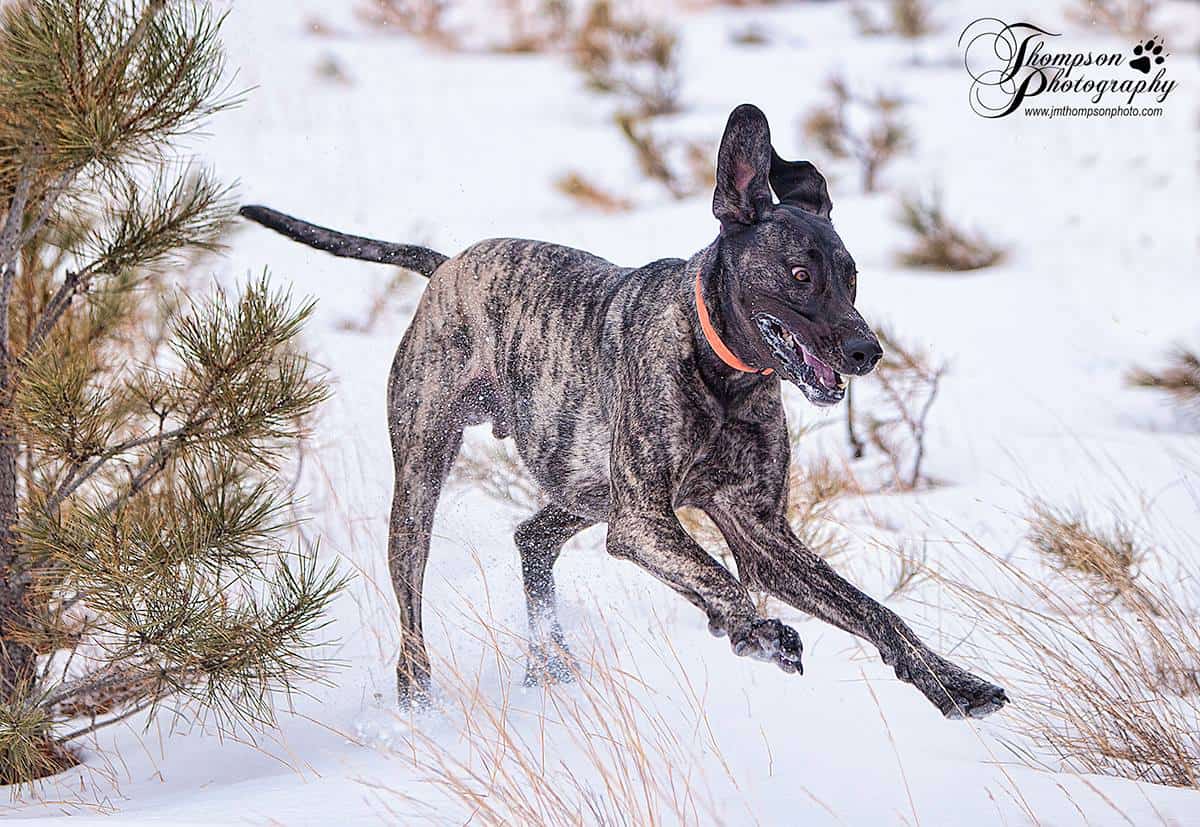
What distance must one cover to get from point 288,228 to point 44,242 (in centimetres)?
87

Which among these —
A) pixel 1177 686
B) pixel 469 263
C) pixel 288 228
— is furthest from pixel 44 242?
pixel 1177 686

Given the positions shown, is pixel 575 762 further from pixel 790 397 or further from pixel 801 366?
pixel 790 397

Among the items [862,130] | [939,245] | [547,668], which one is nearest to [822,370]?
[547,668]

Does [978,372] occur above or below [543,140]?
below

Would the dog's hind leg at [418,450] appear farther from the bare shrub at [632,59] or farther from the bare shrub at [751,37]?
the bare shrub at [751,37]

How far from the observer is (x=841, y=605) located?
3.27 m

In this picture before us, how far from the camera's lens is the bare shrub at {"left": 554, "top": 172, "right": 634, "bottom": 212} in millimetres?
11555

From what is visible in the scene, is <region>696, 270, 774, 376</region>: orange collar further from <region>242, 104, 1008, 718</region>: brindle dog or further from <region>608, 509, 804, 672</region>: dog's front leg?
<region>608, 509, 804, 672</region>: dog's front leg

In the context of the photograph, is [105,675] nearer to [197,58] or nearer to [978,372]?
[197,58]

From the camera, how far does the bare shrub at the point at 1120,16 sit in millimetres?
13938

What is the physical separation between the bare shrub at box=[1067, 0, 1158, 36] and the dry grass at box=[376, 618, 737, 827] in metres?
11.9

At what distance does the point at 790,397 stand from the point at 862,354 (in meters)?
4.18

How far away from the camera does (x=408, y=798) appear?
288 cm

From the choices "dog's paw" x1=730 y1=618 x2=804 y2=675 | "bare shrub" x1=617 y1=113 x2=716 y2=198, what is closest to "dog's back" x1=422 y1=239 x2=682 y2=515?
"dog's paw" x1=730 y1=618 x2=804 y2=675
